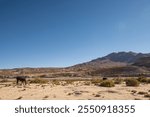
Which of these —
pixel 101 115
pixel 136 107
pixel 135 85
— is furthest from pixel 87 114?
pixel 135 85

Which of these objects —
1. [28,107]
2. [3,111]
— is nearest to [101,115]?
[28,107]

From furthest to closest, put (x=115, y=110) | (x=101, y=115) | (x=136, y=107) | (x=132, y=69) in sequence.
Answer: (x=132, y=69), (x=136, y=107), (x=115, y=110), (x=101, y=115)

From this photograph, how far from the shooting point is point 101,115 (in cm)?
1171

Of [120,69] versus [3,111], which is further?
[120,69]

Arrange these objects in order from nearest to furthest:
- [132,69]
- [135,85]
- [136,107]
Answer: [136,107]
[135,85]
[132,69]

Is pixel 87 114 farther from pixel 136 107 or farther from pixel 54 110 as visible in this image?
pixel 136 107

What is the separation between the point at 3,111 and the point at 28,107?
1.28 m

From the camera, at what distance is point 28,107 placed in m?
13.1

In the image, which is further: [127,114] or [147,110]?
[147,110]

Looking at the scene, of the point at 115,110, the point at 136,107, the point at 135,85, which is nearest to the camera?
the point at 115,110

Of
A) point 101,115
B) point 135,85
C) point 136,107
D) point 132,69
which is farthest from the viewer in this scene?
point 132,69

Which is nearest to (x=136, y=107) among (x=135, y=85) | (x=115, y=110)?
(x=115, y=110)

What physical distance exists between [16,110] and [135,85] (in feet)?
60.5

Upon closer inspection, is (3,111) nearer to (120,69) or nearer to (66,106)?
(66,106)
